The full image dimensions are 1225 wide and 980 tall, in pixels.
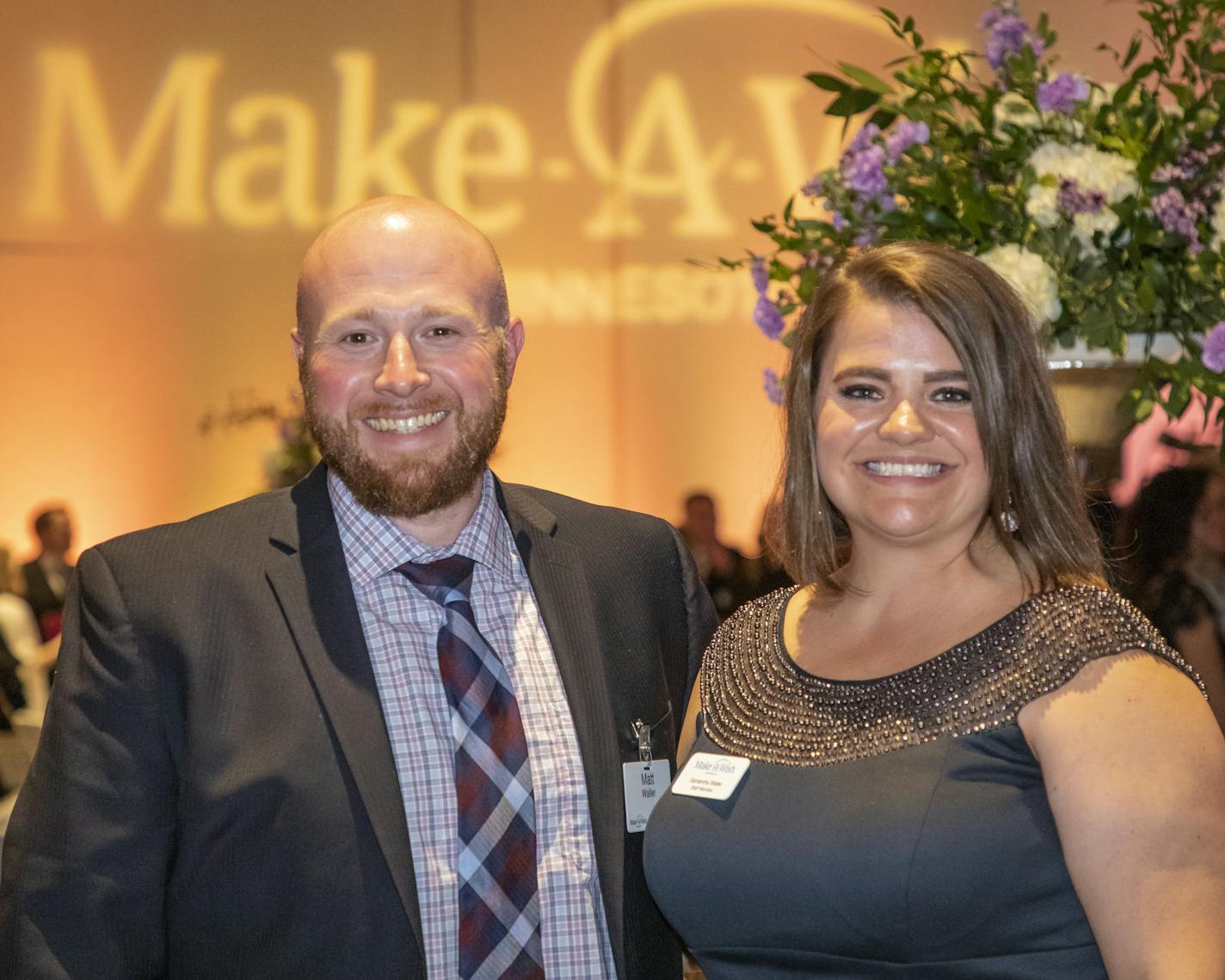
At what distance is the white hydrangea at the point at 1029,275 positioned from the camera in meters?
2.31

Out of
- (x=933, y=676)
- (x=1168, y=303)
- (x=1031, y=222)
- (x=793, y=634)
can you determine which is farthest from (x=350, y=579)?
(x=1168, y=303)

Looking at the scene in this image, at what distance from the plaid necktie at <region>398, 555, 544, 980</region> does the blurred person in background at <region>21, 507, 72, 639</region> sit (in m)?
4.58

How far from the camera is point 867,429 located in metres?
2.04

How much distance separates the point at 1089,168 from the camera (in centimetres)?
236

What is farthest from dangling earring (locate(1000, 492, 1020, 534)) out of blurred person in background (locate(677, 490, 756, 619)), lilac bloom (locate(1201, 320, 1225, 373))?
blurred person in background (locate(677, 490, 756, 619))

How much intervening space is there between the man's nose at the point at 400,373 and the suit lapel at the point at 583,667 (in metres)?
0.29

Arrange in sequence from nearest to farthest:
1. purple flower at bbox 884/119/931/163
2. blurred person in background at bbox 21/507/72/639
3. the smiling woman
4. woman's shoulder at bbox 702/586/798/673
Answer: the smiling woman → woman's shoulder at bbox 702/586/798/673 → purple flower at bbox 884/119/931/163 → blurred person in background at bbox 21/507/72/639

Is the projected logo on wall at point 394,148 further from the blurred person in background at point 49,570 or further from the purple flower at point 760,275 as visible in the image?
the purple flower at point 760,275

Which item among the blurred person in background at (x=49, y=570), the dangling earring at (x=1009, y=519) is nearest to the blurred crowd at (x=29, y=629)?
the blurred person in background at (x=49, y=570)

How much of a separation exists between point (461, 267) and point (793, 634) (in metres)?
0.75

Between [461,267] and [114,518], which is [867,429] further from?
[114,518]

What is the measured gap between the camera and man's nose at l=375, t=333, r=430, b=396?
2102 millimetres

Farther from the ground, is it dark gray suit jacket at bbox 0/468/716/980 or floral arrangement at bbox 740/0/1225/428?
floral arrangement at bbox 740/0/1225/428

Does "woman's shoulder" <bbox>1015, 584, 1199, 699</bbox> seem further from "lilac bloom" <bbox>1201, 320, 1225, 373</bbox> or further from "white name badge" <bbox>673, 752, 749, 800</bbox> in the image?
"lilac bloom" <bbox>1201, 320, 1225, 373</bbox>
